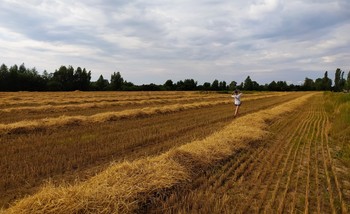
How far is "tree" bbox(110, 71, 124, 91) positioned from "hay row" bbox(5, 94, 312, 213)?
8695 centimetres

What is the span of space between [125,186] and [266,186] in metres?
2.89

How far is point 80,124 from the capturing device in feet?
46.8

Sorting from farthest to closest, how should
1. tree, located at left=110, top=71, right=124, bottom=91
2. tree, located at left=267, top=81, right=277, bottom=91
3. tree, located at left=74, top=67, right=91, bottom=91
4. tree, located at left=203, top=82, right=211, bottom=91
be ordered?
tree, located at left=267, top=81, right=277, bottom=91 → tree, located at left=203, top=82, right=211, bottom=91 → tree, located at left=110, top=71, right=124, bottom=91 → tree, located at left=74, top=67, right=91, bottom=91

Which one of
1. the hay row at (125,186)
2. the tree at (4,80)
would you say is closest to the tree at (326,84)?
the tree at (4,80)

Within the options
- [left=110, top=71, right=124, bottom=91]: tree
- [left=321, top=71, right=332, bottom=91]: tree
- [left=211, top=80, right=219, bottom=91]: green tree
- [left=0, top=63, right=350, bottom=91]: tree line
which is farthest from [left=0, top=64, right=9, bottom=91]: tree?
[left=321, top=71, right=332, bottom=91]: tree

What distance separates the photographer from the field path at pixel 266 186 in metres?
5.36

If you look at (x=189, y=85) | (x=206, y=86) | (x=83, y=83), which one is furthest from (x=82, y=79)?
(x=206, y=86)

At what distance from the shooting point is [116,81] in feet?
320

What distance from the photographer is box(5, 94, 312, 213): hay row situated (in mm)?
4660

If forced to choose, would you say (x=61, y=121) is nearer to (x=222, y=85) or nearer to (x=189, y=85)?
(x=189, y=85)

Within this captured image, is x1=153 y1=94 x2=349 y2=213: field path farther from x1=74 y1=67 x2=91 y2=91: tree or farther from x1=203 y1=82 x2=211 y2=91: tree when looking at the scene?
x1=203 y1=82 x2=211 y2=91: tree

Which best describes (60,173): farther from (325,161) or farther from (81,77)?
(81,77)

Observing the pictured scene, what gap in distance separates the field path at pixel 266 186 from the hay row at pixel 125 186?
36 centimetres

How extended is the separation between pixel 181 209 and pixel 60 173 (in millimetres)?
3237
